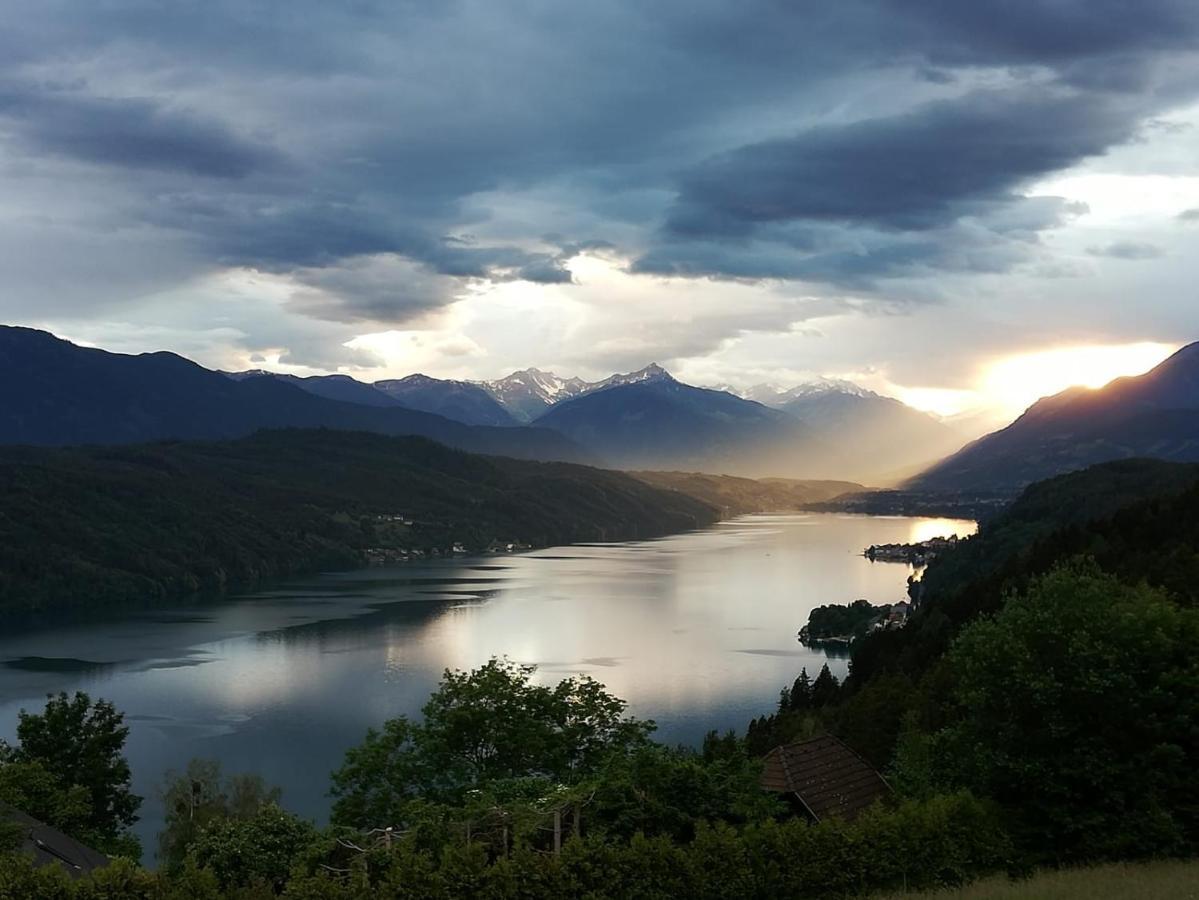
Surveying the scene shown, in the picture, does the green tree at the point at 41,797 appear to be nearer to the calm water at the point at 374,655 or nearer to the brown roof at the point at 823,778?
the calm water at the point at 374,655

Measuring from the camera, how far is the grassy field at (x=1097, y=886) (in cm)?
1552

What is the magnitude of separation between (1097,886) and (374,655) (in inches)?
3242

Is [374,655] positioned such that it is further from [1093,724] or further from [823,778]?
[1093,724]

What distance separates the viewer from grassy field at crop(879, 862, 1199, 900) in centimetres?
1552

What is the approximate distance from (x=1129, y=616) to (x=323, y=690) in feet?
221

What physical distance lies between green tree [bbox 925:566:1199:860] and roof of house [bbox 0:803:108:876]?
77.2 feet

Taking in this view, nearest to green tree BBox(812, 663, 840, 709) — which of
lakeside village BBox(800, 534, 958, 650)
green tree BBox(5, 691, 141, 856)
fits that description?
lakeside village BBox(800, 534, 958, 650)

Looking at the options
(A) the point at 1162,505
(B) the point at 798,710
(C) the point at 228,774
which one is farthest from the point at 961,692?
(A) the point at 1162,505

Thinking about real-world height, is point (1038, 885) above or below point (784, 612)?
above

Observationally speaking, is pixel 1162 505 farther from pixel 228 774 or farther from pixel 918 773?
pixel 228 774

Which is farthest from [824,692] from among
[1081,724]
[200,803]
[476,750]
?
[1081,724]

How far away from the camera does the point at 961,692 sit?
73.0 feet

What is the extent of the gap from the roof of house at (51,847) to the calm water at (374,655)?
52.4 ft

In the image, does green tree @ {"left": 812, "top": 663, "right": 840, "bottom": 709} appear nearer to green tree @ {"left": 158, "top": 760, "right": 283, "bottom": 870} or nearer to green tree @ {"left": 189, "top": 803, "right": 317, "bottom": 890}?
green tree @ {"left": 158, "top": 760, "right": 283, "bottom": 870}
